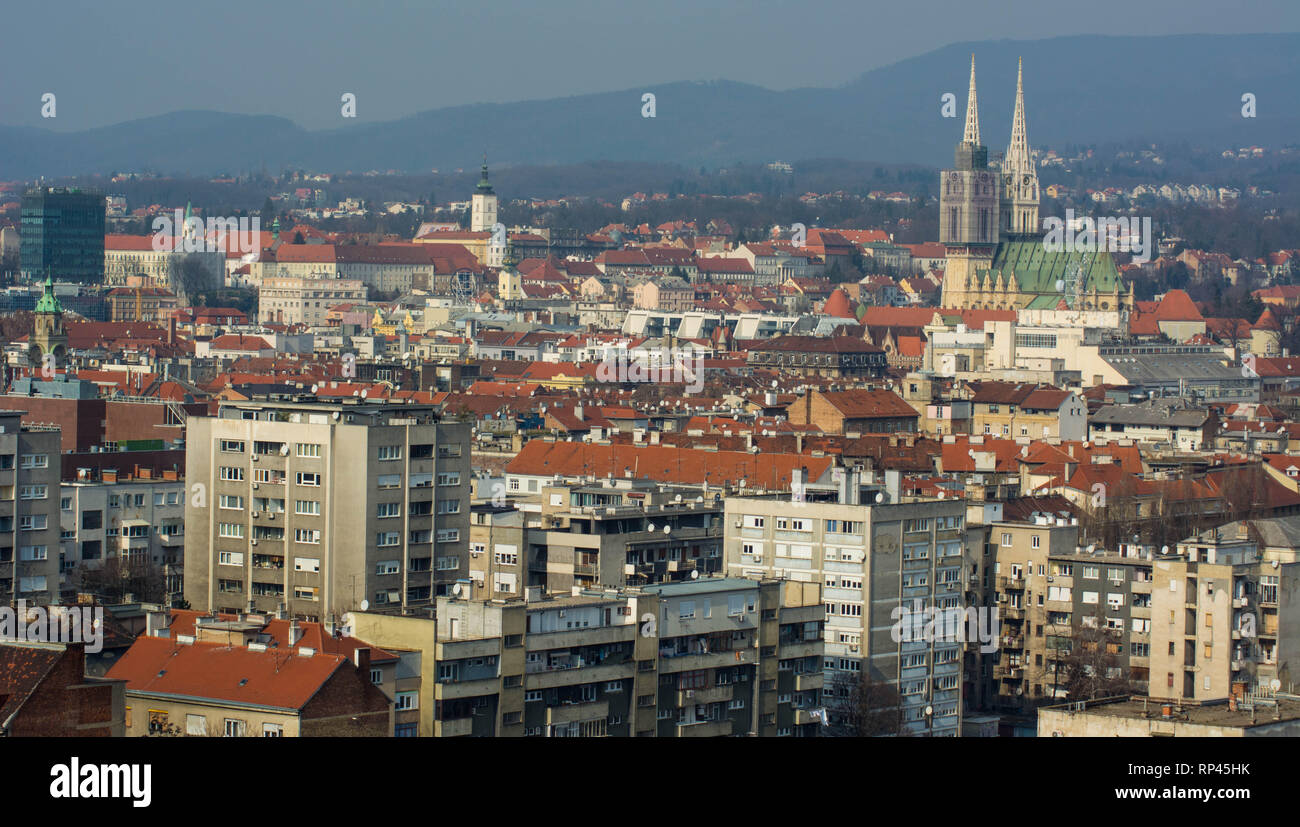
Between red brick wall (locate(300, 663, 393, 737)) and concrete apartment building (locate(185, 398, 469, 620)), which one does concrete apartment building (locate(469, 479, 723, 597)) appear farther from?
red brick wall (locate(300, 663, 393, 737))

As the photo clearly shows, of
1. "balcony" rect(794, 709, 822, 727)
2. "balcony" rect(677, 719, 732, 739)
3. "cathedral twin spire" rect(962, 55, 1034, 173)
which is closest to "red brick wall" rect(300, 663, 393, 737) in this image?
"balcony" rect(677, 719, 732, 739)

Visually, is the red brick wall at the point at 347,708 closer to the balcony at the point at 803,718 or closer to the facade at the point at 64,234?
the balcony at the point at 803,718

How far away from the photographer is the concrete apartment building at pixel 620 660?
23062 mm

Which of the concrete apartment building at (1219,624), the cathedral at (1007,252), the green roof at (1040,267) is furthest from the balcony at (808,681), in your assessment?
the green roof at (1040,267)

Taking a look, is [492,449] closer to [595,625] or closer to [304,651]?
[595,625]

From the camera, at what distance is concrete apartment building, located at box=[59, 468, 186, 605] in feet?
123

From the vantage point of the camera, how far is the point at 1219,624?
30.8 m

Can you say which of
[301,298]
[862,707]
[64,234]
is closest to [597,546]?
[862,707]

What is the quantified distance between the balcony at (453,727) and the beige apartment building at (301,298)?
11306 centimetres

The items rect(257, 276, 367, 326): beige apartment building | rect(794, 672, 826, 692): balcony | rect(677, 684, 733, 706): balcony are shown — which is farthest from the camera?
rect(257, 276, 367, 326): beige apartment building

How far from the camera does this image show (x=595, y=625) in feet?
80.7

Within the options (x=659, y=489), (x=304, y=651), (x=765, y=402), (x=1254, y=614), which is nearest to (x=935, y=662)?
(x=1254, y=614)

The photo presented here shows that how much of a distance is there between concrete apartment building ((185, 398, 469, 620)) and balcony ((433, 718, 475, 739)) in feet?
21.4
